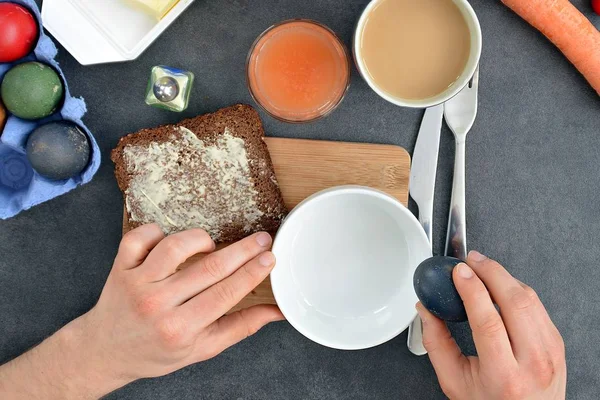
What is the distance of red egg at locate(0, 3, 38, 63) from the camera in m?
1.05

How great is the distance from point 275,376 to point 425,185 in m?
0.56

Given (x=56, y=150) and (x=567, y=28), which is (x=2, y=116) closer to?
(x=56, y=150)

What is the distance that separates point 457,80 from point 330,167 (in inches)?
12.5

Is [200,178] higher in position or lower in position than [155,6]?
lower

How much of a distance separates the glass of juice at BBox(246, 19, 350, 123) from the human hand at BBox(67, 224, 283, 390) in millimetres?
324

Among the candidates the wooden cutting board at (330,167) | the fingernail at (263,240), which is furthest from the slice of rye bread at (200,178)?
the fingernail at (263,240)

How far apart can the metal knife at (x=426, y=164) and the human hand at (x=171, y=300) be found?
0.37m

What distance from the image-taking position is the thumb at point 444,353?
36.4 inches

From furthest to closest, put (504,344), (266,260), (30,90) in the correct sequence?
(30,90)
(266,260)
(504,344)

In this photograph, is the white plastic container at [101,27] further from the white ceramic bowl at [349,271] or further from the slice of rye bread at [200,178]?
the white ceramic bowl at [349,271]

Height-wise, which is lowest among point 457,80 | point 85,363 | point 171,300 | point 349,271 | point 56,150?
point 85,363

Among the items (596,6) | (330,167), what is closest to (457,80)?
(330,167)

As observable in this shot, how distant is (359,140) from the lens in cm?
122

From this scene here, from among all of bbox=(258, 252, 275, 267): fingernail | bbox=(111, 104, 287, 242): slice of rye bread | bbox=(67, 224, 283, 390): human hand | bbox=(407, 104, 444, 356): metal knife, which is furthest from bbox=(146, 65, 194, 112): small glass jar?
bbox=(407, 104, 444, 356): metal knife
